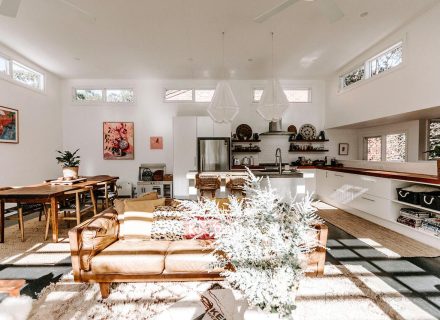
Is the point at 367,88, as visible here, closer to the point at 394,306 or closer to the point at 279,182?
the point at 279,182

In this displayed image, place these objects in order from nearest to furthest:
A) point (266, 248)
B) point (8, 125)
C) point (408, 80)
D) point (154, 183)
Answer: point (266, 248) → point (408, 80) → point (8, 125) → point (154, 183)

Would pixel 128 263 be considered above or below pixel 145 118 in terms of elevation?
below

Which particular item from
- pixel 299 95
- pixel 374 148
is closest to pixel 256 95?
pixel 299 95

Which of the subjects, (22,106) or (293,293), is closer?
(293,293)

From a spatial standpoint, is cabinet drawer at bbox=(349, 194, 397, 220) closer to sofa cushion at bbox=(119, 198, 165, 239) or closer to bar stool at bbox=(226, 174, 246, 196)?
bar stool at bbox=(226, 174, 246, 196)

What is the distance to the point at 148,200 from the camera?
2867 mm

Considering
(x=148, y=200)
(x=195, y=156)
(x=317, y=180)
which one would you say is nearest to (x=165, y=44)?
(x=195, y=156)

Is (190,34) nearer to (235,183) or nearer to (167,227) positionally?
(235,183)

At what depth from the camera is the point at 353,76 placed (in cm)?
594

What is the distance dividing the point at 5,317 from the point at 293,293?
62.3 inches

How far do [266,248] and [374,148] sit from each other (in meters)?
6.71

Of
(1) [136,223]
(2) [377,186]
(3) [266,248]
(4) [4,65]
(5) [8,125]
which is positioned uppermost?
(4) [4,65]

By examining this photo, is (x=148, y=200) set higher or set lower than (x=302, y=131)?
lower

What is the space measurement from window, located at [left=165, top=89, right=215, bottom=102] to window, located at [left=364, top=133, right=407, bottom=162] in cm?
474
